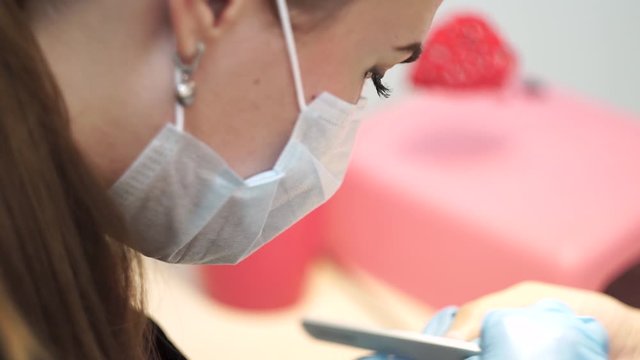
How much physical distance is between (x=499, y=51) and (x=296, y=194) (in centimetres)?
89

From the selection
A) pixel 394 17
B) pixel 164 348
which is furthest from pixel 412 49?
pixel 164 348

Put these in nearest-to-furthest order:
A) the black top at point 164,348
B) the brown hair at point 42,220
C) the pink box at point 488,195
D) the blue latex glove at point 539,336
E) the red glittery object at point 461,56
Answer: the brown hair at point 42,220 → the blue latex glove at point 539,336 → the black top at point 164,348 → the pink box at point 488,195 → the red glittery object at point 461,56

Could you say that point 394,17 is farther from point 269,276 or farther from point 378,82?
point 269,276

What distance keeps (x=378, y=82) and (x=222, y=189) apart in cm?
16

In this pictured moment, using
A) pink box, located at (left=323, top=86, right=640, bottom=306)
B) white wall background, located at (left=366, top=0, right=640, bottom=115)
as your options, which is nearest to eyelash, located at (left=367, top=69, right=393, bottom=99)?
pink box, located at (left=323, top=86, right=640, bottom=306)

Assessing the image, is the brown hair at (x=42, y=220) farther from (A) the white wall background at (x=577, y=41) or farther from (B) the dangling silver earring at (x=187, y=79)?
(A) the white wall background at (x=577, y=41)

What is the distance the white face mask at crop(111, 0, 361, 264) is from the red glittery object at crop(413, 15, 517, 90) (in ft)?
2.52

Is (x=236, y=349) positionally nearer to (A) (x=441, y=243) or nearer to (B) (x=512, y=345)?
(A) (x=441, y=243)

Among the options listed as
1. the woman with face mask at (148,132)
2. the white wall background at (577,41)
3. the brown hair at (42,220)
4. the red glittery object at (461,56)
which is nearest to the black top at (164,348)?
the woman with face mask at (148,132)

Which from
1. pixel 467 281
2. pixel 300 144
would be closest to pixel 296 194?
pixel 300 144

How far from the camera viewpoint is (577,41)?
192 centimetres

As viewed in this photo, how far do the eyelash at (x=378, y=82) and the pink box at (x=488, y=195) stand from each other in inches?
26.8

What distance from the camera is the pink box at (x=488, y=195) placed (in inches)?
51.1

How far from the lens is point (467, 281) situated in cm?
137
